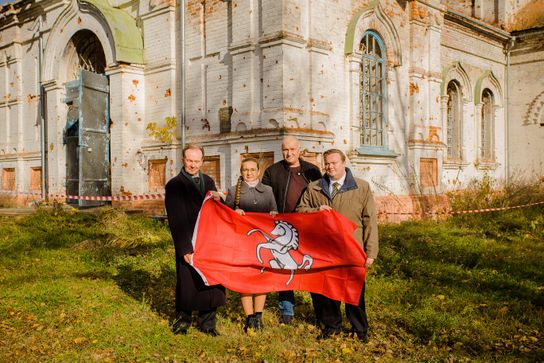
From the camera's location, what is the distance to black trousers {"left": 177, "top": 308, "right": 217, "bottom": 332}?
16.1 ft

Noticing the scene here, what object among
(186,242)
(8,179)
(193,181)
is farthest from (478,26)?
(8,179)

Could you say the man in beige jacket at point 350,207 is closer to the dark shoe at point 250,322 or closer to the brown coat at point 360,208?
the brown coat at point 360,208

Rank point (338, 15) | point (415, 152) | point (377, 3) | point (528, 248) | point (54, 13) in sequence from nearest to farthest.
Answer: point (528, 248) → point (338, 15) → point (377, 3) → point (415, 152) → point (54, 13)

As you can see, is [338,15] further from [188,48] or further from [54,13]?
[54,13]

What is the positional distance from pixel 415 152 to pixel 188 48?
19.2 ft

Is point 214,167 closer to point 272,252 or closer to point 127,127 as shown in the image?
point 127,127

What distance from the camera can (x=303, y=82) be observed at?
9.62 m

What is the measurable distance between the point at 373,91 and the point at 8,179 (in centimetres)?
1148

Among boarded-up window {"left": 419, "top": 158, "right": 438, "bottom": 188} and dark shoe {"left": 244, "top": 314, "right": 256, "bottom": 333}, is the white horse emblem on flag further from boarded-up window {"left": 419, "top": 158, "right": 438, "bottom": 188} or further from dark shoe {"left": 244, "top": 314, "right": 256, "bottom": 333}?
boarded-up window {"left": 419, "top": 158, "right": 438, "bottom": 188}

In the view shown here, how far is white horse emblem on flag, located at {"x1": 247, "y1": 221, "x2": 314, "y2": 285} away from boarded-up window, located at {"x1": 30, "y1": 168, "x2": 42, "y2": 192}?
11.5 metres

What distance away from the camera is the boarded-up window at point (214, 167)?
406 inches

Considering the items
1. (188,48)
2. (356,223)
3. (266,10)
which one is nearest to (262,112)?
(266,10)

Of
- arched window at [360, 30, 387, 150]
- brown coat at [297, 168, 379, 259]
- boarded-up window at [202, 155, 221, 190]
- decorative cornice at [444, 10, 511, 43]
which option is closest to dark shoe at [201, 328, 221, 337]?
brown coat at [297, 168, 379, 259]

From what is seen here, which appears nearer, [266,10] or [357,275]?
[357,275]
